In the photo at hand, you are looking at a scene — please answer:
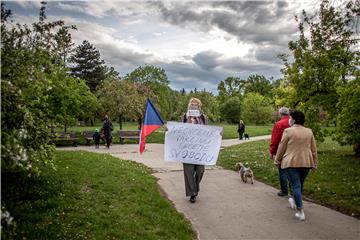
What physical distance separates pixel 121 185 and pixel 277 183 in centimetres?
449

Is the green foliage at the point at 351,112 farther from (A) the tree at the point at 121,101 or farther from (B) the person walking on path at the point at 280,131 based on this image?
(A) the tree at the point at 121,101

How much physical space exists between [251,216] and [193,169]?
5.89ft


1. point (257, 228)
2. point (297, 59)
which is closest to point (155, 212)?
point (257, 228)

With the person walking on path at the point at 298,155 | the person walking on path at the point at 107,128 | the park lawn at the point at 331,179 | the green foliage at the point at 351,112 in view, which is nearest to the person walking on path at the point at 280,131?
the park lawn at the point at 331,179

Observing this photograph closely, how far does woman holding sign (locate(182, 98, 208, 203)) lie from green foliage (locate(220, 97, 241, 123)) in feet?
223

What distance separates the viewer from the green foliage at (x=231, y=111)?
7638cm

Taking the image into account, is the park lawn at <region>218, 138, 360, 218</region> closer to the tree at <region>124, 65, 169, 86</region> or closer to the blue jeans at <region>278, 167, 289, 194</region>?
the blue jeans at <region>278, 167, 289, 194</region>

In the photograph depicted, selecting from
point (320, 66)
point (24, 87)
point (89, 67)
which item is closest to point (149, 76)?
point (89, 67)

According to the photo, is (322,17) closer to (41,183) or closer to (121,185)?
(121,185)

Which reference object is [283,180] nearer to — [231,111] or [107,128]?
[107,128]

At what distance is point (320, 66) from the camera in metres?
15.6

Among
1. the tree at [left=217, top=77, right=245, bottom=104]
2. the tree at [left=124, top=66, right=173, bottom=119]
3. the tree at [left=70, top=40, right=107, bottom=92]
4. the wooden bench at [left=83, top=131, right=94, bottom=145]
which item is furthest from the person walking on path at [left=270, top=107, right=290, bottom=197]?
the tree at [left=217, top=77, right=245, bottom=104]

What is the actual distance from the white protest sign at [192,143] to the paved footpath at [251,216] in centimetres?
103

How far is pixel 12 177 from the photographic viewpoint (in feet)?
29.2
